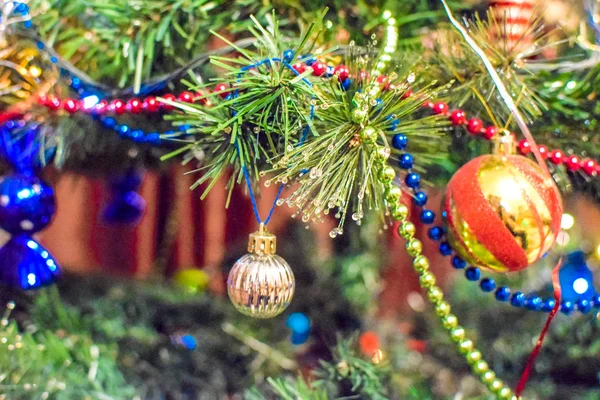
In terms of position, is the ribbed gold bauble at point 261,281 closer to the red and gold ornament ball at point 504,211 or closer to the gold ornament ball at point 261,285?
the gold ornament ball at point 261,285

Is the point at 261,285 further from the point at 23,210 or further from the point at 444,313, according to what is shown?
the point at 23,210

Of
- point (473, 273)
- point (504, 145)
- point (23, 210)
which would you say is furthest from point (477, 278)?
point (23, 210)

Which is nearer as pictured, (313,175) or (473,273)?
(313,175)

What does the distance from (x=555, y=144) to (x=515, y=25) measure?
0.34ft

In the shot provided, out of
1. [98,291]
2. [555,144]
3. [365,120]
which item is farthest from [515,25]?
[98,291]

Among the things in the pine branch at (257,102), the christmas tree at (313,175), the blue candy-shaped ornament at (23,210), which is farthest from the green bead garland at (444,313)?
the blue candy-shaped ornament at (23,210)

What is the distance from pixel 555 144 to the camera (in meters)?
0.38

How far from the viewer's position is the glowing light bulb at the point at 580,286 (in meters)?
0.42

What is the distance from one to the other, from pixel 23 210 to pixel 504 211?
39 cm

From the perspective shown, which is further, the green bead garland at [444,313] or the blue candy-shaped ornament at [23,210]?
the blue candy-shaped ornament at [23,210]

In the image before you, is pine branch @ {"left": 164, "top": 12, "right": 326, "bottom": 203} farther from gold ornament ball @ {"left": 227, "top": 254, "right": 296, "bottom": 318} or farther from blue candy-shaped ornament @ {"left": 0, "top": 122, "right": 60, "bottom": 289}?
blue candy-shaped ornament @ {"left": 0, "top": 122, "right": 60, "bottom": 289}

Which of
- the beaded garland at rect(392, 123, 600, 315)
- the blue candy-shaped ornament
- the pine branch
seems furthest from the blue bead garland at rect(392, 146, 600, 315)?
the blue candy-shaped ornament

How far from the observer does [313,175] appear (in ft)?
0.82

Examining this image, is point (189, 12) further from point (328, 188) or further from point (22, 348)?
point (22, 348)
